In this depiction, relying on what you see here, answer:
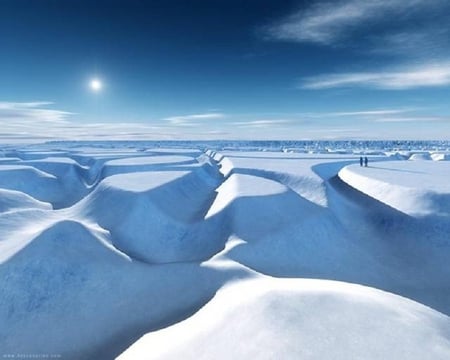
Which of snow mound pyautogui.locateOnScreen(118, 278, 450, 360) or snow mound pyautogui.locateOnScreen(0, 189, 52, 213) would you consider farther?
snow mound pyautogui.locateOnScreen(0, 189, 52, 213)

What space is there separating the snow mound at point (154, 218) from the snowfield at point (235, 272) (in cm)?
14

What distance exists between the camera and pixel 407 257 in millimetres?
22031

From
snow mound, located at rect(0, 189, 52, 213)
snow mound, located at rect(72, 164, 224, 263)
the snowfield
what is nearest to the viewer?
the snowfield

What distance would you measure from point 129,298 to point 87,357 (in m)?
3.38

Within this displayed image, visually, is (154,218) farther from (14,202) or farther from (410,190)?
(410,190)

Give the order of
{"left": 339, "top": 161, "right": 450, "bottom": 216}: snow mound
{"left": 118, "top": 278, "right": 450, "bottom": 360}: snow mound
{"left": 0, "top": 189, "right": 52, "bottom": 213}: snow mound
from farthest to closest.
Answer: {"left": 0, "top": 189, "right": 52, "bottom": 213}: snow mound → {"left": 339, "top": 161, "right": 450, "bottom": 216}: snow mound → {"left": 118, "top": 278, "right": 450, "bottom": 360}: snow mound

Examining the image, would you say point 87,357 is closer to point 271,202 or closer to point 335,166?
point 271,202

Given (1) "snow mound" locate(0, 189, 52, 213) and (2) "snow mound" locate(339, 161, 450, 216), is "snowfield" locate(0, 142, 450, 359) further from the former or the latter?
(1) "snow mound" locate(0, 189, 52, 213)

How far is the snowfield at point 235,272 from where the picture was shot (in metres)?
10.2

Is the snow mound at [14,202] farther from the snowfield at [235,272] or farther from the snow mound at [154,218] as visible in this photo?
the snow mound at [154,218]

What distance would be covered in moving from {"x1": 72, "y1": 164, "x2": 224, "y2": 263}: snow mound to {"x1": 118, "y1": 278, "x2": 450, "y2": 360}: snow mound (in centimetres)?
1082

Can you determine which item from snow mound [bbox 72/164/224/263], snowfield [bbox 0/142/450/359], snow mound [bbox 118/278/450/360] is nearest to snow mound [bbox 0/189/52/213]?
snowfield [bbox 0/142/450/359]

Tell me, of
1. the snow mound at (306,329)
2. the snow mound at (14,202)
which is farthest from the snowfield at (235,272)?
the snow mound at (14,202)

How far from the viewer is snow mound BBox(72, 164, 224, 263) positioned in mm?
24203
